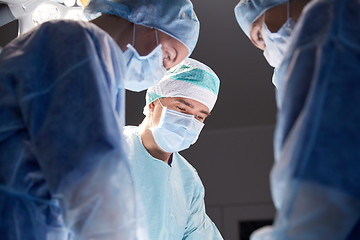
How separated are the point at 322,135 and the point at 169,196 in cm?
133

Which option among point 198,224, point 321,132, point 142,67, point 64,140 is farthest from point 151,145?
point 321,132

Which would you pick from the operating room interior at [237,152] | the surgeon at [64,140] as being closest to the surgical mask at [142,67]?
the surgeon at [64,140]

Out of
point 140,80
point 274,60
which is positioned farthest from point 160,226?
point 274,60

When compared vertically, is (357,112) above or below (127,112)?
above

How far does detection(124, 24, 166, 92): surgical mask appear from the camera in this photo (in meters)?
1.38

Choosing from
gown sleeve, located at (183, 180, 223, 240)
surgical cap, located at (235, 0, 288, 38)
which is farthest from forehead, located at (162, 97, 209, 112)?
surgical cap, located at (235, 0, 288, 38)

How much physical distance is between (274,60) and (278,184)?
651 mm

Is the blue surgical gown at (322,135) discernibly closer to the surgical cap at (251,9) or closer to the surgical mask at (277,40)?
the surgical mask at (277,40)

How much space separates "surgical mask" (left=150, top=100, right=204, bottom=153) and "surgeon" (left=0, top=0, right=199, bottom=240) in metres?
0.91

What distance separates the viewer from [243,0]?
1.48 metres

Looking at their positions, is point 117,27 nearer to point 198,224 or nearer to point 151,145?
point 151,145

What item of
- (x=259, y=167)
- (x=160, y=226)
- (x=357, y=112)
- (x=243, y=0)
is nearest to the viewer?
(x=357, y=112)

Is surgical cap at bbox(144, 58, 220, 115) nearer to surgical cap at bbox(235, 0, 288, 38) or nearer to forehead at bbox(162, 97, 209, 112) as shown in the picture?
forehead at bbox(162, 97, 209, 112)

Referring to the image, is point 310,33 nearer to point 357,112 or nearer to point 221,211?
point 357,112
